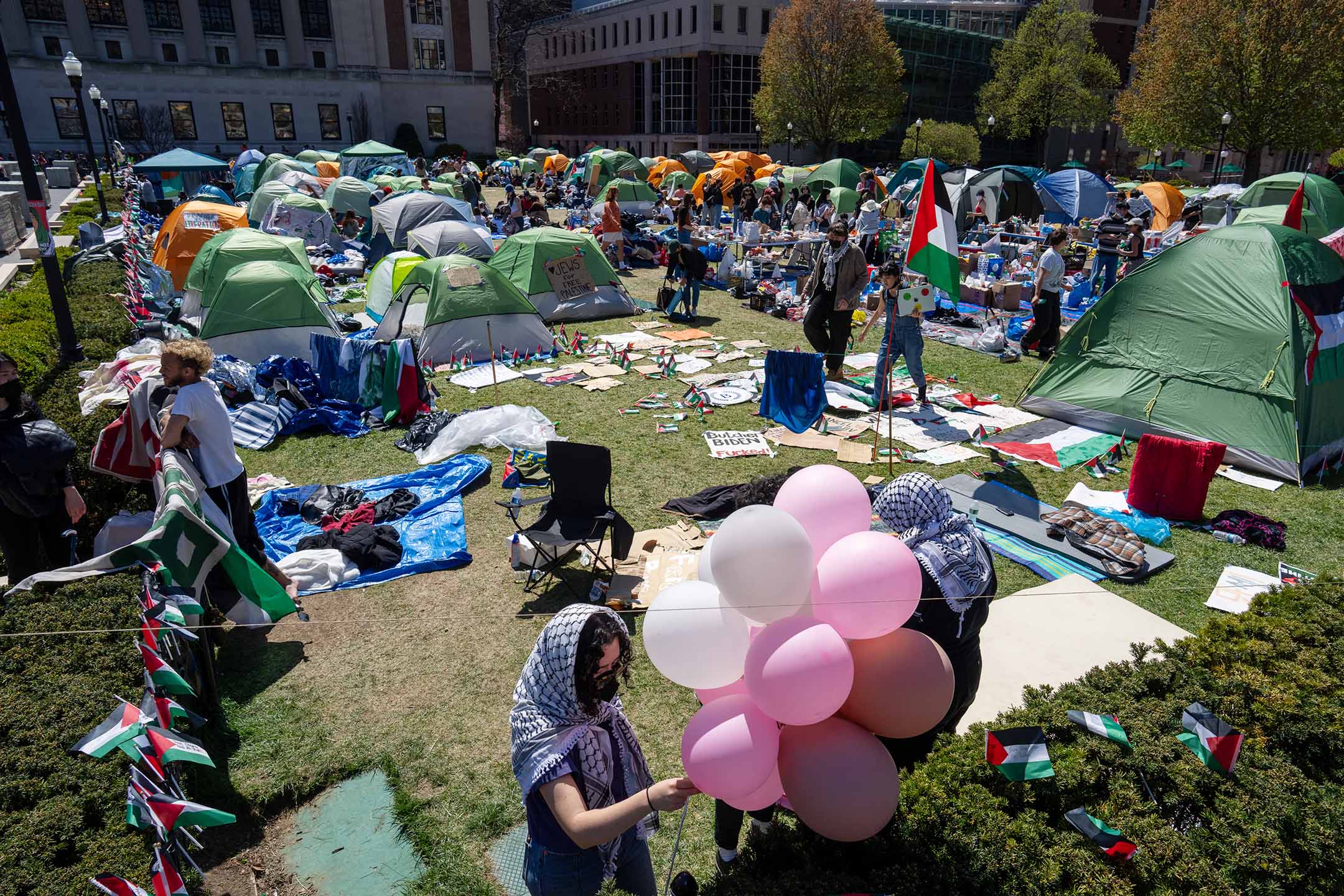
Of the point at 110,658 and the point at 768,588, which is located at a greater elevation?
the point at 768,588

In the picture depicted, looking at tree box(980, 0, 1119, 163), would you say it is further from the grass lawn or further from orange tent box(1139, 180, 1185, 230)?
the grass lawn

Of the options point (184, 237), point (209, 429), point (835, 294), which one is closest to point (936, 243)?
point (835, 294)

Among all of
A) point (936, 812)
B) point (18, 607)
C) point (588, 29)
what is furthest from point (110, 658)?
point (588, 29)

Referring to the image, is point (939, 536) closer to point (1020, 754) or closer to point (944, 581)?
point (944, 581)

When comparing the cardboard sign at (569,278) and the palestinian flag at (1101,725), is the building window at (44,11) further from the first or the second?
the palestinian flag at (1101,725)

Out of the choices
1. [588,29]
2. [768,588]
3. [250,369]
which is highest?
[588,29]

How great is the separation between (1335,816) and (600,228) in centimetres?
1712

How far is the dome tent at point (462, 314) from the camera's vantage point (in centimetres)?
1105

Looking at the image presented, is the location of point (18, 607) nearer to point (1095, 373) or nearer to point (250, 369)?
point (250, 369)

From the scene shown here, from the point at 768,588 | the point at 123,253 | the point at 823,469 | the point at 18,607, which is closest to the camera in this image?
the point at 768,588

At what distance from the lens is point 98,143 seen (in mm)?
45062

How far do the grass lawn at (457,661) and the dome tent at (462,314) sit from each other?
10.3 feet

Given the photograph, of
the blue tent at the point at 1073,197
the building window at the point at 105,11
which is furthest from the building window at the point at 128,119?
the blue tent at the point at 1073,197

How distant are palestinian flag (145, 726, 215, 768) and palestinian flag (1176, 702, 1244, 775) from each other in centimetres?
374
